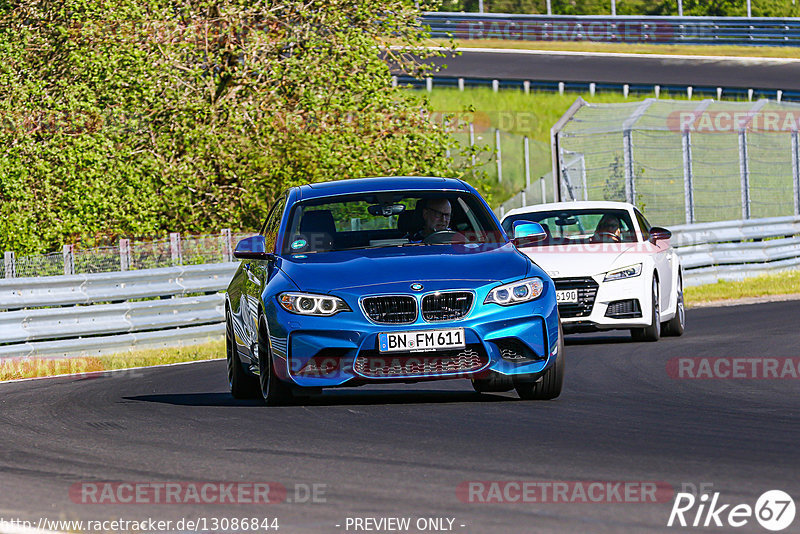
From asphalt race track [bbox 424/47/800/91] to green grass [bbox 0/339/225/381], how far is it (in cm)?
2672

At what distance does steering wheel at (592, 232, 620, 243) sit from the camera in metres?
16.2

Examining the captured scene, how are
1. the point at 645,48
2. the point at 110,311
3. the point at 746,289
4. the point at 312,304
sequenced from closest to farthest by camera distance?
the point at 312,304
the point at 110,311
the point at 746,289
the point at 645,48

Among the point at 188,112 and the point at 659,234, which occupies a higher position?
the point at 188,112

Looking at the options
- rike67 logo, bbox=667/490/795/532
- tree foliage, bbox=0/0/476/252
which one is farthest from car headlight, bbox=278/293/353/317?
tree foliage, bbox=0/0/476/252

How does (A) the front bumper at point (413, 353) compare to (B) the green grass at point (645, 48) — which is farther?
(B) the green grass at point (645, 48)

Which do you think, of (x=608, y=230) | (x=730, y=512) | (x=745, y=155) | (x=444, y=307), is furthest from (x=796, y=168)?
(x=730, y=512)

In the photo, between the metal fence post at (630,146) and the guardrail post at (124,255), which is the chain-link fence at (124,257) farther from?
the metal fence post at (630,146)

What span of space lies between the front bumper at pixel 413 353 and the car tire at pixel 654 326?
6.13 meters

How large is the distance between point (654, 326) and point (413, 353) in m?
6.76

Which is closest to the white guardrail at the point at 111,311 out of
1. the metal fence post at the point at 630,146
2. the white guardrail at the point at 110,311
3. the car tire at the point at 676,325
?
the white guardrail at the point at 110,311

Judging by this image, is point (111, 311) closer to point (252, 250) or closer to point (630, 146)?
point (252, 250)

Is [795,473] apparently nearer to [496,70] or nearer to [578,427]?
[578,427]

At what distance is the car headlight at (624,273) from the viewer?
15383mm

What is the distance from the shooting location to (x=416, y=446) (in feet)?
26.1
